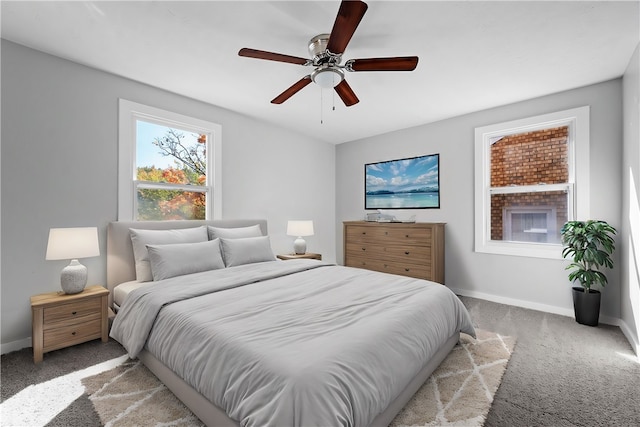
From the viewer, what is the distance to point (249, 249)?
130 inches

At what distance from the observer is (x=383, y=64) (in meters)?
2.08

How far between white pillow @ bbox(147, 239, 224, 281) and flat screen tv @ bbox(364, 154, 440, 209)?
3.06 meters

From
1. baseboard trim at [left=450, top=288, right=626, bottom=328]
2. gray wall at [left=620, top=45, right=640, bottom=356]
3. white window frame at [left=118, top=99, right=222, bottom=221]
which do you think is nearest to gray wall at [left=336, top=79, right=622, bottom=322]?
baseboard trim at [left=450, top=288, right=626, bottom=328]

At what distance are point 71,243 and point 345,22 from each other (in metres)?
2.66

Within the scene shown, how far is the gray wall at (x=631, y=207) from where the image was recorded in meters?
2.50

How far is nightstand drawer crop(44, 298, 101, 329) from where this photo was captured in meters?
2.26

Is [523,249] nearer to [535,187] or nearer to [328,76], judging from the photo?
[535,187]

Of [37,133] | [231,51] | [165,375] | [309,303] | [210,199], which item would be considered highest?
[231,51]

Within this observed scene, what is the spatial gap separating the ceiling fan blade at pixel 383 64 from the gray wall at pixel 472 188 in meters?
2.52

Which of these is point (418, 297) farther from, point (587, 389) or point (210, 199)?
point (210, 199)

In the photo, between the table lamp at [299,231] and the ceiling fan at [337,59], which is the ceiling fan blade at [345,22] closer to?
the ceiling fan at [337,59]

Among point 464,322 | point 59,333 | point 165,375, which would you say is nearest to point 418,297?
point 464,322

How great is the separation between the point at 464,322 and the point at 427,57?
234 cm

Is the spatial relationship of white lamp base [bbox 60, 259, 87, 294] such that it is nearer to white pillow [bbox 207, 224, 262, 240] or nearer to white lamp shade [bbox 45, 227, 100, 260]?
white lamp shade [bbox 45, 227, 100, 260]
